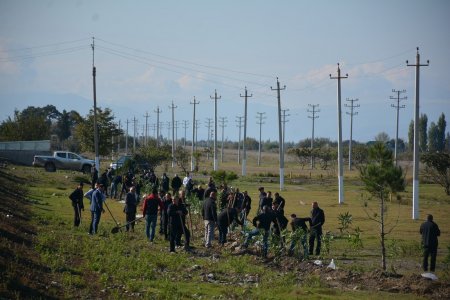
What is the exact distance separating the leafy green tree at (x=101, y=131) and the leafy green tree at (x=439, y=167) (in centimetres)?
3045

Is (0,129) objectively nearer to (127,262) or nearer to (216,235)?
(216,235)

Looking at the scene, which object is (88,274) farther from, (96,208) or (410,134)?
(410,134)

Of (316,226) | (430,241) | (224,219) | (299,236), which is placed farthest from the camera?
(224,219)

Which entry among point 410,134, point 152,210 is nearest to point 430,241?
point 152,210

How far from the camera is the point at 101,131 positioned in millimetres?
64438

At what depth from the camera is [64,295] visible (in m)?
12.9

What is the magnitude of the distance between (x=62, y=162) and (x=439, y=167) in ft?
98.0

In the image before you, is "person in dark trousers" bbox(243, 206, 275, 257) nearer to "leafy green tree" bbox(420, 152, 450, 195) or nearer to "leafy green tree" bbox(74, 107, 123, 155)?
"leafy green tree" bbox(420, 152, 450, 195)

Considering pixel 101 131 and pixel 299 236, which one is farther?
pixel 101 131

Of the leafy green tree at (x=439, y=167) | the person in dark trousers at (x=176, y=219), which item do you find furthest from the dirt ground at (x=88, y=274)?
the leafy green tree at (x=439, y=167)

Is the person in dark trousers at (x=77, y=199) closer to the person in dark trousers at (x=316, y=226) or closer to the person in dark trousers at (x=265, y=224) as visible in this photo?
the person in dark trousers at (x=265, y=224)

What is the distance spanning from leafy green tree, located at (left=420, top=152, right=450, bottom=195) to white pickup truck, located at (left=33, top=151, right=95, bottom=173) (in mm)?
26831

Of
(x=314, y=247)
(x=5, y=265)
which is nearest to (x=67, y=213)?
(x=314, y=247)

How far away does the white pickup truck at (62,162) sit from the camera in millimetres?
52719
